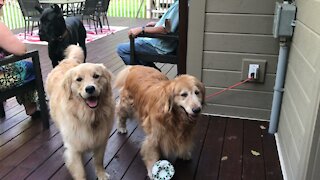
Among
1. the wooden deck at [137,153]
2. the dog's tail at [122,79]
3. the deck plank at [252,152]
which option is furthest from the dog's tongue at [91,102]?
the deck plank at [252,152]

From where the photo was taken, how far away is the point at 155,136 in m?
2.10

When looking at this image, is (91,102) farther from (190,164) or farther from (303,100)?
(303,100)

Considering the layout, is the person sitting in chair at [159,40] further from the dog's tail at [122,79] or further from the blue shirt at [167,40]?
the dog's tail at [122,79]

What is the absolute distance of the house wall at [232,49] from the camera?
103 inches

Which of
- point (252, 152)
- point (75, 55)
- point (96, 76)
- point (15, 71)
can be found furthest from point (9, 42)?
point (252, 152)

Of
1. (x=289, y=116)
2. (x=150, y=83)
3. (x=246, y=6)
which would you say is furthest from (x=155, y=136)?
(x=246, y=6)

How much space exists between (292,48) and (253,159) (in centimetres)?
84

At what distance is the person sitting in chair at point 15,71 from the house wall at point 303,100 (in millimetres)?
1882

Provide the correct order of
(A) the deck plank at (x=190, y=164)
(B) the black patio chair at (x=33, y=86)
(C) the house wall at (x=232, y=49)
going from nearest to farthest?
(A) the deck plank at (x=190, y=164)
(B) the black patio chair at (x=33, y=86)
(C) the house wall at (x=232, y=49)

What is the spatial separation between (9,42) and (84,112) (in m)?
0.83

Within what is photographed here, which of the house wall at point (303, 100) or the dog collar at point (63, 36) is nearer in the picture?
the house wall at point (303, 100)

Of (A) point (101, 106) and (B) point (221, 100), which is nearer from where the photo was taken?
(A) point (101, 106)

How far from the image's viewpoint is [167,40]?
3100 millimetres

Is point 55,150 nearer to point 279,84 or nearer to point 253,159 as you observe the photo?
point 253,159
